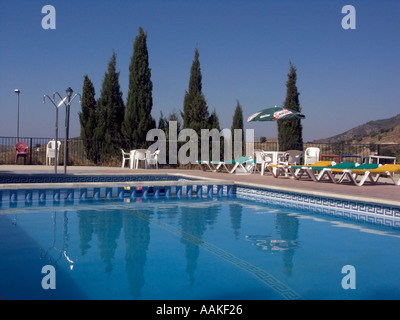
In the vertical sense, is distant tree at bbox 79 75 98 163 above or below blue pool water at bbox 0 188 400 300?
above

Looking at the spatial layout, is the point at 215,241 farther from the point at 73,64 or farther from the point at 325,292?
the point at 73,64

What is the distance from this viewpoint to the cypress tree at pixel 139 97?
15117mm

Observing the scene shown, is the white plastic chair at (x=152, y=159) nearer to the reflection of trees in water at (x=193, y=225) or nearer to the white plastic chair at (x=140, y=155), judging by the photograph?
the white plastic chair at (x=140, y=155)

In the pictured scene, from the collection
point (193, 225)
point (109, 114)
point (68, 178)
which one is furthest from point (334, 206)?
point (109, 114)

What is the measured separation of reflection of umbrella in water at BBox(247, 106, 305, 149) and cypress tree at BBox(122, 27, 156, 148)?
15.3 feet

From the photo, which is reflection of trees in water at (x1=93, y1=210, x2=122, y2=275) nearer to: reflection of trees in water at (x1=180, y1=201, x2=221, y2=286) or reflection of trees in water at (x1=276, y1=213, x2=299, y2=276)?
reflection of trees in water at (x1=180, y1=201, x2=221, y2=286)

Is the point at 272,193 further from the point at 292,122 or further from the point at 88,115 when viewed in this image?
the point at 88,115

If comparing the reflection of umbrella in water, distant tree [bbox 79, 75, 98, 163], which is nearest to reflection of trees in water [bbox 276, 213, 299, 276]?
the reflection of umbrella in water

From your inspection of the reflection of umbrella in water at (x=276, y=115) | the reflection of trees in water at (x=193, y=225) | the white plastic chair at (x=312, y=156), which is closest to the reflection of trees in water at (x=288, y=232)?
the reflection of trees in water at (x=193, y=225)

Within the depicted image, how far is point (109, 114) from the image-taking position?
15.7 metres

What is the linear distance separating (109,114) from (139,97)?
1503 mm

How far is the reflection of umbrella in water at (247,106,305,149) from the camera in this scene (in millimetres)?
11812

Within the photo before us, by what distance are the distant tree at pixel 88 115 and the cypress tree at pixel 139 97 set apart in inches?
63.3

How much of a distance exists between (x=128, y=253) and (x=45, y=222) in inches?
88.9
